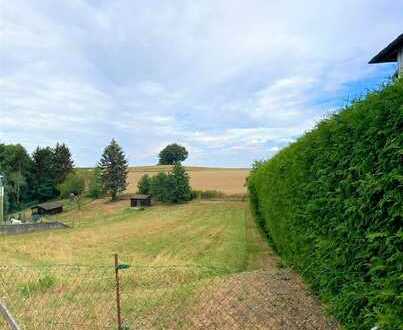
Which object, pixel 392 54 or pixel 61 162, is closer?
pixel 392 54

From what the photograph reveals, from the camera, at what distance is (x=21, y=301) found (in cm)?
683

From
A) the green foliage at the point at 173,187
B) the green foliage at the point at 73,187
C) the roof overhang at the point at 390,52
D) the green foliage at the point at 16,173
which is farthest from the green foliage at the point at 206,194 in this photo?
the roof overhang at the point at 390,52

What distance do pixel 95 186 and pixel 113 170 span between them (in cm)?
379

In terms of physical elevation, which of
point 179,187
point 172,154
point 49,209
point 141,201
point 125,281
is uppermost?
point 172,154

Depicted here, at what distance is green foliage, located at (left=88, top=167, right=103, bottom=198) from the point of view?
60.4m

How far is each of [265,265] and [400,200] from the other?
8.19m

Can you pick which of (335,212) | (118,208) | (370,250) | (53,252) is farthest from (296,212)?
(118,208)

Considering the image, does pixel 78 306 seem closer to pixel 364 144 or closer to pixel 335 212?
pixel 335 212

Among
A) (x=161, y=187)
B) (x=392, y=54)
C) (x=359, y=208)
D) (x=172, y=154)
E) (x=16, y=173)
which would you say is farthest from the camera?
(x=172, y=154)

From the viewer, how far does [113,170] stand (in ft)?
200

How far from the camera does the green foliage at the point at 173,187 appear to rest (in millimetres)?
49844

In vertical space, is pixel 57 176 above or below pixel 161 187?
above

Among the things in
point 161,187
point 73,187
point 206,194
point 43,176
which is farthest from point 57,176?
point 206,194

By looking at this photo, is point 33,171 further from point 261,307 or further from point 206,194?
point 261,307
